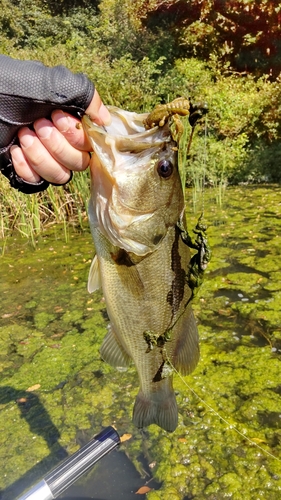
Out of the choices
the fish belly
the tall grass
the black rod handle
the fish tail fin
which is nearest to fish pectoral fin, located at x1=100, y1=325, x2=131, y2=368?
the fish belly

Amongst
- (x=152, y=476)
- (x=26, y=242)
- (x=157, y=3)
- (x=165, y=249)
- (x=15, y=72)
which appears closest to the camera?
(x=15, y=72)

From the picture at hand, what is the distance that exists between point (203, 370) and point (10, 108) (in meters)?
2.53

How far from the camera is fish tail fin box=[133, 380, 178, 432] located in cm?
179

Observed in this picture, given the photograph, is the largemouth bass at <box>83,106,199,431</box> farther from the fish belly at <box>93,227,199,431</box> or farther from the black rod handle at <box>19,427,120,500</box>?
the black rod handle at <box>19,427,120,500</box>

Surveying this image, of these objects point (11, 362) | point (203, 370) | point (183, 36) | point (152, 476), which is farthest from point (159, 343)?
point (183, 36)

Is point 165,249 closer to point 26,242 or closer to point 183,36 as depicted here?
point 26,242

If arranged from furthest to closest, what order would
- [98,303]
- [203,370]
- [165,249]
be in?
[98,303]
[203,370]
[165,249]

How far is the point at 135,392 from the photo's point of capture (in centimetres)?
320

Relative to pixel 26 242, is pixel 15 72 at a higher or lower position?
higher

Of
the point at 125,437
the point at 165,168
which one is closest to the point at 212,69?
the point at 125,437

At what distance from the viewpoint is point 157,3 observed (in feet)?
39.1

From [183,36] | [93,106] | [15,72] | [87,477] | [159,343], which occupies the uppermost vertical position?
[183,36]

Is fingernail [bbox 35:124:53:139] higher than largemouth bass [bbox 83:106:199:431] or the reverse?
higher

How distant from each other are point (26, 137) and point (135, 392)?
225cm
